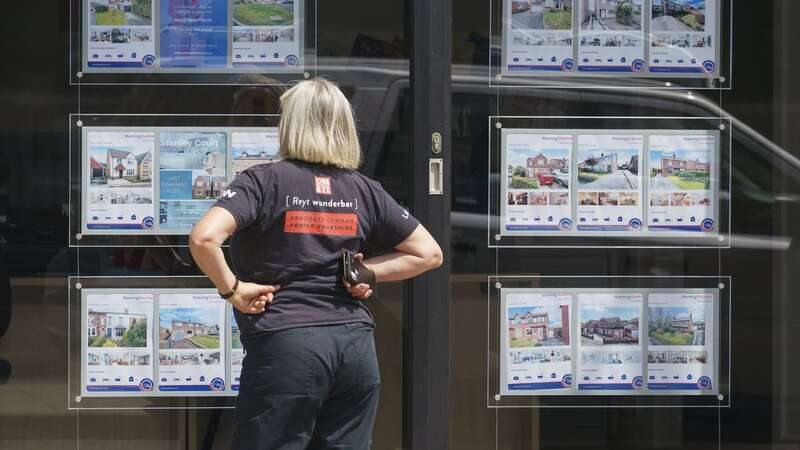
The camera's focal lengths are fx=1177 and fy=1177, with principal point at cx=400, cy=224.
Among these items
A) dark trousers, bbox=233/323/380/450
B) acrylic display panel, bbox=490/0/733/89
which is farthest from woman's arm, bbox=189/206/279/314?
acrylic display panel, bbox=490/0/733/89

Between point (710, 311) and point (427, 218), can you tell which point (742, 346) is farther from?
point (427, 218)

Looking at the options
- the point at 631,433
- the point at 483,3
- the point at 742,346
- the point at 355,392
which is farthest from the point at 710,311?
the point at 355,392

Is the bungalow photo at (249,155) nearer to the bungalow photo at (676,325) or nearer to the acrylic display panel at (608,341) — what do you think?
the acrylic display panel at (608,341)

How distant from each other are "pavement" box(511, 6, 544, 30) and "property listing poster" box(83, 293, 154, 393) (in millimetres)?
1940

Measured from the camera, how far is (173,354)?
5000mm

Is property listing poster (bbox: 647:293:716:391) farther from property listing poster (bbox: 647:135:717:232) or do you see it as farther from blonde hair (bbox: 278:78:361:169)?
blonde hair (bbox: 278:78:361:169)

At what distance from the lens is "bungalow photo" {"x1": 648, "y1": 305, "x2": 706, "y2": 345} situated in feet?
16.8

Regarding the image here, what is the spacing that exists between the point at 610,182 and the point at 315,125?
1879 millimetres

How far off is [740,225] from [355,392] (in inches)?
90.4

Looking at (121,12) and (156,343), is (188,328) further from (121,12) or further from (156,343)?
(121,12)

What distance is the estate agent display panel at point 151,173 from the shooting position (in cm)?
495

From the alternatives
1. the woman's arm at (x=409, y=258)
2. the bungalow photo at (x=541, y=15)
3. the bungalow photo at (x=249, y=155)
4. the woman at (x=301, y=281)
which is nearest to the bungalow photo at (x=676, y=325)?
the bungalow photo at (x=541, y=15)

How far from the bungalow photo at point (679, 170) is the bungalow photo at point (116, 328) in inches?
89.3

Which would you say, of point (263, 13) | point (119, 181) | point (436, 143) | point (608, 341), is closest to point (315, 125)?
point (436, 143)
